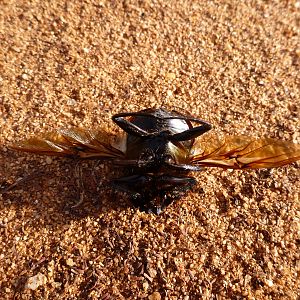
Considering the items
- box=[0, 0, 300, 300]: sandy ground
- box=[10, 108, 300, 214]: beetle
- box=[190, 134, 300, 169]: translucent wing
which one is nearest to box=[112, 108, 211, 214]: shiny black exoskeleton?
box=[10, 108, 300, 214]: beetle

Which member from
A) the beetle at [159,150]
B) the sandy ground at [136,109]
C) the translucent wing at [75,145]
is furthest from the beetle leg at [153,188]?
the translucent wing at [75,145]

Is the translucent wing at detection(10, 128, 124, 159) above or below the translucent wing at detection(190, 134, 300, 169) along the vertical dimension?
below

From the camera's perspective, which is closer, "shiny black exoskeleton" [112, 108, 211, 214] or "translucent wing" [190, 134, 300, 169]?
"shiny black exoskeleton" [112, 108, 211, 214]

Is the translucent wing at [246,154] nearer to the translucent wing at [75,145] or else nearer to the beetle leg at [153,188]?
the beetle leg at [153,188]

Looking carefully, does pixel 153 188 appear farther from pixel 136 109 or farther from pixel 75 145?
pixel 136 109

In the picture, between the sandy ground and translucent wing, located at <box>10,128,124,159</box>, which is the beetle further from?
the sandy ground

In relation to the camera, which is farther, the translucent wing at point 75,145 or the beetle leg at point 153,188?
the translucent wing at point 75,145

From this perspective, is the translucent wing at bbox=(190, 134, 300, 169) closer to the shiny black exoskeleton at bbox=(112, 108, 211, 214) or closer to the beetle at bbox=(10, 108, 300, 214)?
the beetle at bbox=(10, 108, 300, 214)
